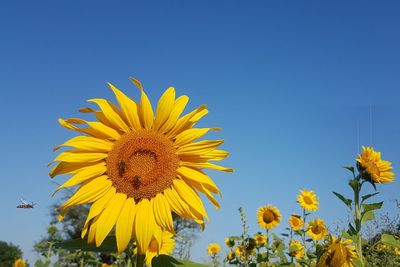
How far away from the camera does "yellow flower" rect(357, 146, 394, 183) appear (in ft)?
14.3

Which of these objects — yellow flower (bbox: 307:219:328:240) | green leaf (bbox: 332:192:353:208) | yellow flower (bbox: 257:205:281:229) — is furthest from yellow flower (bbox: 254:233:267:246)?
green leaf (bbox: 332:192:353:208)

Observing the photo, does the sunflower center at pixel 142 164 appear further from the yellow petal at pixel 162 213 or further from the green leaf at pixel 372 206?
the green leaf at pixel 372 206

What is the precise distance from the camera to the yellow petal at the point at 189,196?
2260 mm

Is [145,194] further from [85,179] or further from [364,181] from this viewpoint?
[364,181]

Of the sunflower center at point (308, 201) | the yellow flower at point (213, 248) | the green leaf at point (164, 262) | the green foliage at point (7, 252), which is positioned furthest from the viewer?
the green foliage at point (7, 252)

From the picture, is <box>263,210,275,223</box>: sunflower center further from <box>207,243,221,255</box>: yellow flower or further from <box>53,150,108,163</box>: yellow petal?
<box>53,150,108,163</box>: yellow petal

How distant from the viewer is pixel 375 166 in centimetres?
437

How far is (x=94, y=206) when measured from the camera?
2289 millimetres

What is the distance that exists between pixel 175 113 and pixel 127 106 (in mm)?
230

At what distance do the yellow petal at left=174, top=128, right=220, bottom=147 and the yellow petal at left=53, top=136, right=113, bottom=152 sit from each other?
34cm

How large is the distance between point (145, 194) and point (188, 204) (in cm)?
21

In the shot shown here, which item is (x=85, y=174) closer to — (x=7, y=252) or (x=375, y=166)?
(x=375, y=166)

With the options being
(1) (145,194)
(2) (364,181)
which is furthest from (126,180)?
(2) (364,181)

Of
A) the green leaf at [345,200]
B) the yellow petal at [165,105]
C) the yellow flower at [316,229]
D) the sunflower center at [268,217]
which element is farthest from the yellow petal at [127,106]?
the sunflower center at [268,217]
